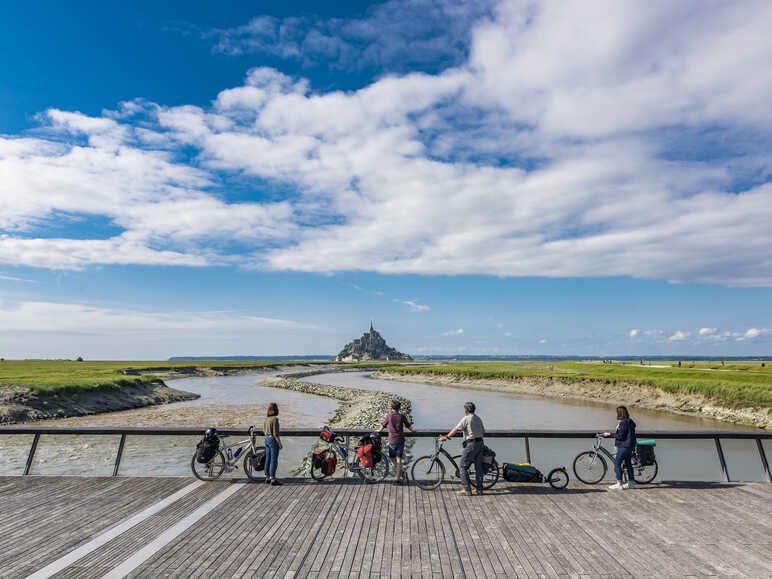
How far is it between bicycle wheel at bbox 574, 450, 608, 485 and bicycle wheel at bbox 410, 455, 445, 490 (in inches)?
157

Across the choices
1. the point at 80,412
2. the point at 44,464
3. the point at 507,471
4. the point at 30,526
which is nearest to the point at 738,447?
the point at 507,471

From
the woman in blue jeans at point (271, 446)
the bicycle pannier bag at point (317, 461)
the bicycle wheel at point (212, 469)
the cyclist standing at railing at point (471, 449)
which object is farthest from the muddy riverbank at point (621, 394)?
the bicycle wheel at point (212, 469)

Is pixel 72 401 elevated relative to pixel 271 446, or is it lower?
lower

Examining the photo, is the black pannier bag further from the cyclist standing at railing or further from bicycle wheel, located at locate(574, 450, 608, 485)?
bicycle wheel, located at locate(574, 450, 608, 485)

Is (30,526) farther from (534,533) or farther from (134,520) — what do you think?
(534,533)

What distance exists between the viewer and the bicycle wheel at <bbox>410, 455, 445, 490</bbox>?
11.9 meters

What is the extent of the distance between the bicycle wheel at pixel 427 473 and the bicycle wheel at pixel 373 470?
0.95 metres

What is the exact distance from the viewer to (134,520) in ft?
32.0

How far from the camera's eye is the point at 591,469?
40.4 ft

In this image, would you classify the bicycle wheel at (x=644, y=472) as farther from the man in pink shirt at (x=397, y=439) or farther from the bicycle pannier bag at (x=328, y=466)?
the bicycle pannier bag at (x=328, y=466)

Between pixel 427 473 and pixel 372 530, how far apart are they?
10.5ft

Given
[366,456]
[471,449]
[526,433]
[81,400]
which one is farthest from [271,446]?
[81,400]

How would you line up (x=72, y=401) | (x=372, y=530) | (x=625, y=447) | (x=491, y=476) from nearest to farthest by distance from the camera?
(x=372, y=530) < (x=625, y=447) < (x=491, y=476) < (x=72, y=401)

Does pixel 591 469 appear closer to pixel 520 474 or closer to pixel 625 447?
pixel 625 447
